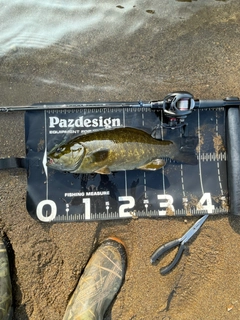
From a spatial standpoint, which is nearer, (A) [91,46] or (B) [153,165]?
(B) [153,165]

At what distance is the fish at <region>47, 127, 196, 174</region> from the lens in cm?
267

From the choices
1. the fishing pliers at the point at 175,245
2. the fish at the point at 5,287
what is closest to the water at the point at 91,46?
the fishing pliers at the point at 175,245

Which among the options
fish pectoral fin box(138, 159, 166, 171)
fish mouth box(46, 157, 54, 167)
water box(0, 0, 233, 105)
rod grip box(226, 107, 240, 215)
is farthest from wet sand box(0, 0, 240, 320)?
fish pectoral fin box(138, 159, 166, 171)

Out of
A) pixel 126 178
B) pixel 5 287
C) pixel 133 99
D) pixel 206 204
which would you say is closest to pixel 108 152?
pixel 126 178

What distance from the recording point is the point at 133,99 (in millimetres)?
2986

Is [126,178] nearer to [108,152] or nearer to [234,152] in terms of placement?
[108,152]

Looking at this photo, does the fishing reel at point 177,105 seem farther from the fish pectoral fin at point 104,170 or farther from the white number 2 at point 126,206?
the white number 2 at point 126,206

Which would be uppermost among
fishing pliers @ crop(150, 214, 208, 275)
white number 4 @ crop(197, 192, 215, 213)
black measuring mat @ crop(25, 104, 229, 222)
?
black measuring mat @ crop(25, 104, 229, 222)

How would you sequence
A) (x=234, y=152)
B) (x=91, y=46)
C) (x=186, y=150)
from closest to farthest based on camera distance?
(x=234, y=152) < (x=186, y=150) < (x=91, y=46)

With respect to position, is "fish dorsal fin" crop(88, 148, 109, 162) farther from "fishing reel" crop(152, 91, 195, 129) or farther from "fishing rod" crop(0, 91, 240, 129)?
"fishing reel" crop(152, 91, 195, 129)

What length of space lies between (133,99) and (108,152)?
2.18ft

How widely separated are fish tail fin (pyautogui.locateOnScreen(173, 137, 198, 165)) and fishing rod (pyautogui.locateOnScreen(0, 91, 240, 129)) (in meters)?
0.17

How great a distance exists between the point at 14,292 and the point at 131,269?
116cm

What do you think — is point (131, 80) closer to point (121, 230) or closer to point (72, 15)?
point (72, 15)
